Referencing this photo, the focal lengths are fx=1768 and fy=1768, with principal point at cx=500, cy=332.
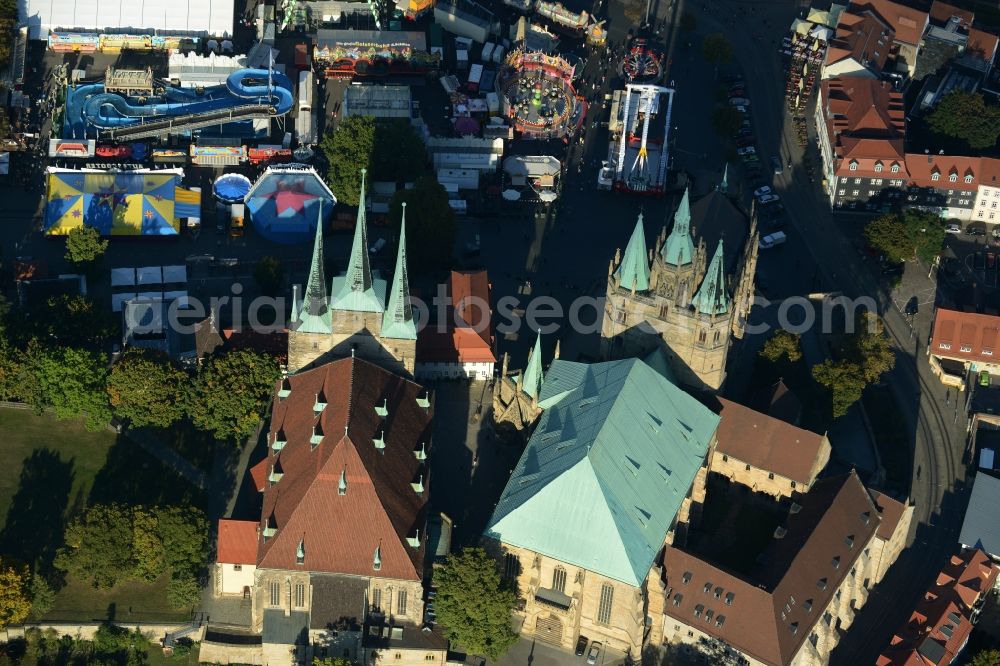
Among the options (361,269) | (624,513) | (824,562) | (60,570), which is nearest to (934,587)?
(824,562)

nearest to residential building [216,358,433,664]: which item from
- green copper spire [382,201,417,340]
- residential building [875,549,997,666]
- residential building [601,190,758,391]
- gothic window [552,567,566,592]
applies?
green copper spire [382,201,417,340]

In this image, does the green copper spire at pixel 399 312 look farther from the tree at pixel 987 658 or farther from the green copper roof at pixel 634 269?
the tree at pixel 987 658

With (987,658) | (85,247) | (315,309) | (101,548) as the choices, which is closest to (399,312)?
(315,309)

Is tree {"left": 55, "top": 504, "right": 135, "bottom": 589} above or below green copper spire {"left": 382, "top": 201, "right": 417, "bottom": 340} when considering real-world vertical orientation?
below

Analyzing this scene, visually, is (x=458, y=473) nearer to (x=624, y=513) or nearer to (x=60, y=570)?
(x=624, y=513)

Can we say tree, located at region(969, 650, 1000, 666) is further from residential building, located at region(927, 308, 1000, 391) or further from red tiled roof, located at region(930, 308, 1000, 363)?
red tiled roof, located at region(930, 308, 1000, 363)

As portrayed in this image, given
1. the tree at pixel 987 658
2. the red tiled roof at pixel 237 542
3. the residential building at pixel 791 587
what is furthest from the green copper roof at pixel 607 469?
the tree at pixel 987 658

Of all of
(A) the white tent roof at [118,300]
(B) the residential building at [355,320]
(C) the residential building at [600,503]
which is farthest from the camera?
(A) the white tent roof at [118,300]
